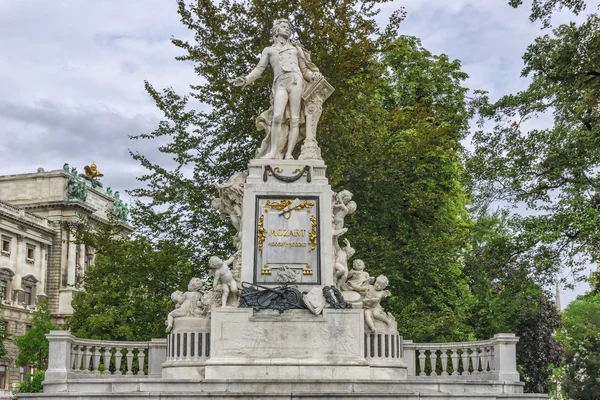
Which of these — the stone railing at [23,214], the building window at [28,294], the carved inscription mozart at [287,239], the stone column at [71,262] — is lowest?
the carved inscription mozart at [287,239]

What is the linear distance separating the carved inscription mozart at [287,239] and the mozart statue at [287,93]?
1188 mm

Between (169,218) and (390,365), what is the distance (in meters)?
14.3

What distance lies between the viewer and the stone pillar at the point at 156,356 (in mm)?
16125

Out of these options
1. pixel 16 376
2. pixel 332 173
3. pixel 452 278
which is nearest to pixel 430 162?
pixel 452 278

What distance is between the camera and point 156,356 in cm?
1622

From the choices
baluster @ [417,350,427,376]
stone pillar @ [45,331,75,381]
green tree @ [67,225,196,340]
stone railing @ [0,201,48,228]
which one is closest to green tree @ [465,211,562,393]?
green tree @ [67,225,196,340]

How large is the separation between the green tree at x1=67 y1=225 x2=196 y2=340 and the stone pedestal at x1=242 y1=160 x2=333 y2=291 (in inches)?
427

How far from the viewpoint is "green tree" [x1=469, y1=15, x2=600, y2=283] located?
23.1m

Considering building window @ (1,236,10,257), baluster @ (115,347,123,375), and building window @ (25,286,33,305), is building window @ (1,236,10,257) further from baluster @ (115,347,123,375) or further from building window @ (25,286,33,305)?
baluster @ (115,347,123,375)

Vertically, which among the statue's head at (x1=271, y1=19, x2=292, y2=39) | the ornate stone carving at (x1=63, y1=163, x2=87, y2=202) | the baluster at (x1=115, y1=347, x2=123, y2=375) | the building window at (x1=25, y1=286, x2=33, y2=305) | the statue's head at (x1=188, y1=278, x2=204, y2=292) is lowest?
the baluster at (x1=115, y1=347, x2=123, y2=375)

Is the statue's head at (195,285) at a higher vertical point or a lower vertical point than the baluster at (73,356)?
higher

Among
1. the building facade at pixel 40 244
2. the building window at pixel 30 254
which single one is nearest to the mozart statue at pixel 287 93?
the building facade at pixel 40 244

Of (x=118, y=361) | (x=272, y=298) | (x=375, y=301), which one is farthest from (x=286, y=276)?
(x=118, y=361)

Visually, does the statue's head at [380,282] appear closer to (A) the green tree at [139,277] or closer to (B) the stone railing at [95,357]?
(B) the stone railing at [95,357]
